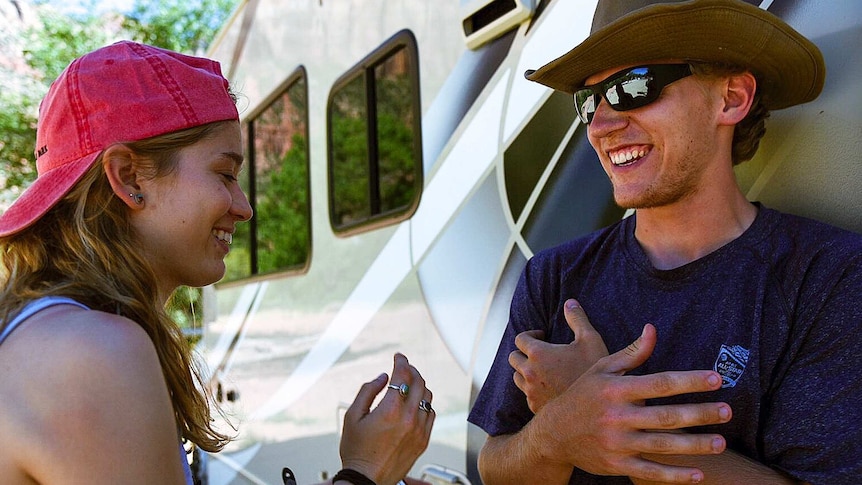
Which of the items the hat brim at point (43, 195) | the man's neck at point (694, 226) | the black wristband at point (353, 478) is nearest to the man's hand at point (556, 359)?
the man's neck at point (694, 226)

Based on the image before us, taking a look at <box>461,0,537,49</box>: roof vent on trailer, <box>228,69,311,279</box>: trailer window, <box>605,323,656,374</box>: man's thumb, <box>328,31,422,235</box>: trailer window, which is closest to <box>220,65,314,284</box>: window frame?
<box>228,69,311,279</box>: trailer window

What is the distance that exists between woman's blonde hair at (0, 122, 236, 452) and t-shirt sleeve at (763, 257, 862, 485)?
1104 mm

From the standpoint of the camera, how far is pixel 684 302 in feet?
5.99

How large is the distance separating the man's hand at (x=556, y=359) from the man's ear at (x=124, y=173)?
0.87 m

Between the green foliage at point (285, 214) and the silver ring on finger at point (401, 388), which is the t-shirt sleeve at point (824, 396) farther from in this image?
the green foliage at point (285, 214)

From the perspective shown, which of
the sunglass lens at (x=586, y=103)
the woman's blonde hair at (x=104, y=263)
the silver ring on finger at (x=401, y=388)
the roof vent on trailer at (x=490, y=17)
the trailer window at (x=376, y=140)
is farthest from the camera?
the trailer window at (x=376, y=140)

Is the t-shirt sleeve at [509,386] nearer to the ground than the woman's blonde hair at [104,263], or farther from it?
nearer to the ground

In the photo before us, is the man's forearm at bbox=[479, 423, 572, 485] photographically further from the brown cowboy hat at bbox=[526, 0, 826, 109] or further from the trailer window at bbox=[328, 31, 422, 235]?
the trailer window at bbox=[328, 31, 422, 235]

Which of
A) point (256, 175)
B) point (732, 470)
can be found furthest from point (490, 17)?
point (256, 175)

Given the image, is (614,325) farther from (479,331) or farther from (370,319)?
(370,319)

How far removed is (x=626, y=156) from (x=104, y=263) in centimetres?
114

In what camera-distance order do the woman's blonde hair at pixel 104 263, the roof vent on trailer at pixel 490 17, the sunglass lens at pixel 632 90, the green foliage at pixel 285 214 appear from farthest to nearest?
the green foliage at pixel 285 214 → the roof vent on trailer at pixel 490 17 → the sunglass lens at pixel 632 90 → the woman's blonde hair at pixel 104 263

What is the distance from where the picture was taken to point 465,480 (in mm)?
2777

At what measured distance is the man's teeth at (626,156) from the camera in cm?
192
